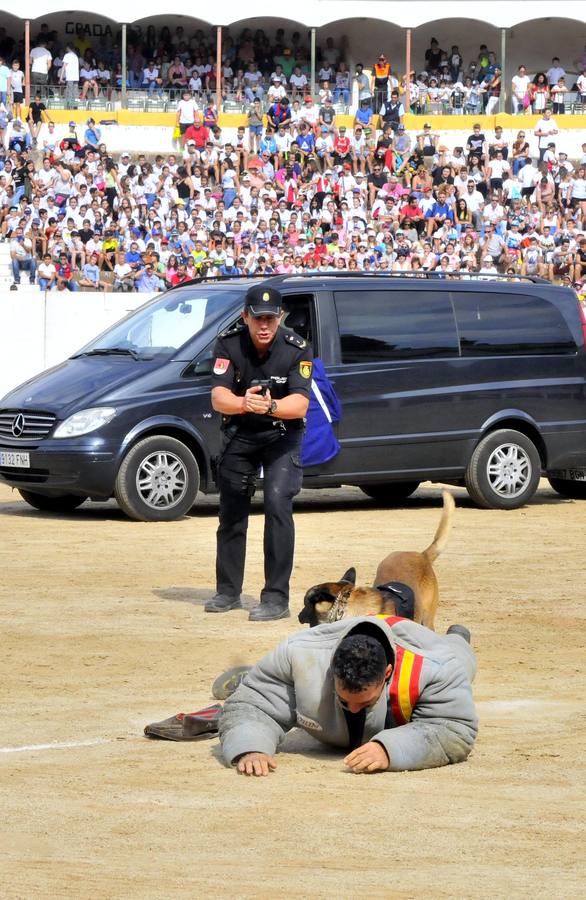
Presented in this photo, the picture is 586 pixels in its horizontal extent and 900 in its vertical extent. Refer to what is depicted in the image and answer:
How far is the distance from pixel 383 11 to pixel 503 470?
28.5 metres

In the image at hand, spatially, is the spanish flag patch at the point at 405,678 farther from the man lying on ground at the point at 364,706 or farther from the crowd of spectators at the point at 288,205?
the crowd of spectators at the point at 288,205

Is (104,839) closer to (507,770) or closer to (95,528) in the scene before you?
(507,770)

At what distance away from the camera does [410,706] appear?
5.95 m

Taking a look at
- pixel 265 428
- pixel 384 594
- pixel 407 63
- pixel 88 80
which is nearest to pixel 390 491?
pixel 265 428

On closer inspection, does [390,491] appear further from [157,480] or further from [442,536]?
[442,536]

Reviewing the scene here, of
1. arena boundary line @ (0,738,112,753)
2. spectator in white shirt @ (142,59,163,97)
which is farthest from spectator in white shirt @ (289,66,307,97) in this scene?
arena boundary line @ (0,738,112,753)

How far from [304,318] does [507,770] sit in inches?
327

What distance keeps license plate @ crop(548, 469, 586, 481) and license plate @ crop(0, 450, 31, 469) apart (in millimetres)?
5188

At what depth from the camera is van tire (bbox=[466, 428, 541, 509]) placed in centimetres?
1453

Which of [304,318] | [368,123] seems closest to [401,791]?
[304,318]

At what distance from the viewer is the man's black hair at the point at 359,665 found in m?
5.56

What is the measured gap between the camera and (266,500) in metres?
9.12

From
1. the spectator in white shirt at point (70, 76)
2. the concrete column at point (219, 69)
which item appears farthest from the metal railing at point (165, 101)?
the concrete column at point (219, 69)

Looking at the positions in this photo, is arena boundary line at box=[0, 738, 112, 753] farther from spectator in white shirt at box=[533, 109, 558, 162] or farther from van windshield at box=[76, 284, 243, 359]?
spectator in white shirt at box=[533, 109, 558, 162]
